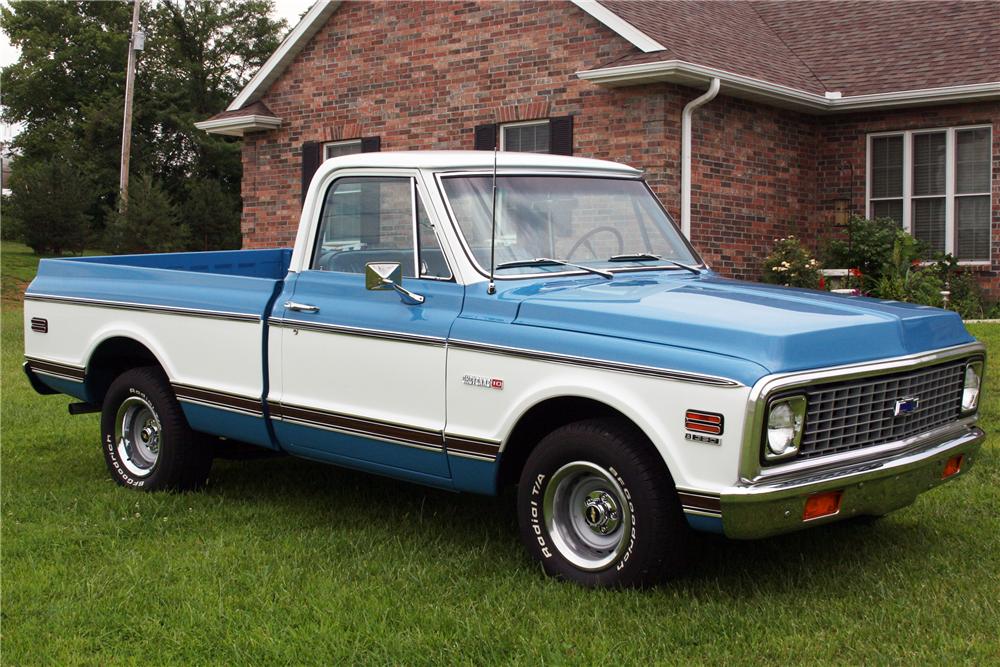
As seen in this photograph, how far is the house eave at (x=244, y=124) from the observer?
690 inches

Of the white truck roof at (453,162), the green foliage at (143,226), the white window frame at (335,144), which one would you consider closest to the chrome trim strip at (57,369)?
the white truck roof at (453,162)

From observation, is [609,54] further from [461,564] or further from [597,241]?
[461,564]

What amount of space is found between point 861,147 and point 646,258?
10777mm

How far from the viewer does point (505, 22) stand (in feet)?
50.5

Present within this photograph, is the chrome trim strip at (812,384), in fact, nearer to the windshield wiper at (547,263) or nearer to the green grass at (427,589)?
the green grass at (427,589)

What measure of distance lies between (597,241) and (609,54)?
8.81 m

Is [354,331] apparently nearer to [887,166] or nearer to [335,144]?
[887,166]

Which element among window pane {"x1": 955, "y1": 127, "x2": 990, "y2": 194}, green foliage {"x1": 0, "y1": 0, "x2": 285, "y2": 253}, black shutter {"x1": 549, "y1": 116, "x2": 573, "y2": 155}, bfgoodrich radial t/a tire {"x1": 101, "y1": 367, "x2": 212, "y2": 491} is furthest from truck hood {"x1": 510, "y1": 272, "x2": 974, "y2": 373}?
green foliage {"x1": 0, "y1": 0, "x2": 285, "y2": 253}

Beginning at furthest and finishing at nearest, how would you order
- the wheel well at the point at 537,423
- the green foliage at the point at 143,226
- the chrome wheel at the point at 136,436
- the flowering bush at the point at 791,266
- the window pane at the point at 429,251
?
the green foliage at the point at 143,226 → the flowering bush at the point at 791,266 → the chrome wheel at the point at 136,436 → the window pane at the point at 429,251 → the wheel well at the point at 537,423

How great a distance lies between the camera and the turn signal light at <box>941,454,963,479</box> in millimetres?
5211

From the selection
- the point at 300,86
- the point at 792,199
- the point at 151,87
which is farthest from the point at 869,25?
the point at 151,87

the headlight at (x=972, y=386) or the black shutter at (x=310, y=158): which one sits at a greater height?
the black shutter at (x=310, y=158)

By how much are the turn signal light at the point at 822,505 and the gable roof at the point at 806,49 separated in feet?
29.9

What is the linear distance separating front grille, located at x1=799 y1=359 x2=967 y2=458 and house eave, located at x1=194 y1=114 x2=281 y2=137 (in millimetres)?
13763
